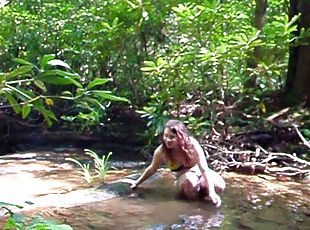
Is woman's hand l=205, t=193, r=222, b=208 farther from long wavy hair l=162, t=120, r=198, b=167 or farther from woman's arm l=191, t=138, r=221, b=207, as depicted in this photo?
long wavy hair l=162, t=120, r=198, b=167

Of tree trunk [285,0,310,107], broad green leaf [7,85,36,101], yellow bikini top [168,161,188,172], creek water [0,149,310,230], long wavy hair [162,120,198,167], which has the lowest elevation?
creek water [0,149,310,230]

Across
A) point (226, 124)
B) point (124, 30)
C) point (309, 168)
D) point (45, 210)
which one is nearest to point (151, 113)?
point (226, 124)

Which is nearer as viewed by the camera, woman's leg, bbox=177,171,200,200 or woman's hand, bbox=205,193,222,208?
woman's hand, bbox=205,193,222,208

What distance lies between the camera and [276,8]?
10.3 metres

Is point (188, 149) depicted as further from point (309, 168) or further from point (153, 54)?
point (153, 54)

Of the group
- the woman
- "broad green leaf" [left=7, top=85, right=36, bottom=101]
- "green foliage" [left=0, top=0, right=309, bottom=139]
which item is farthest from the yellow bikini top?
"broad green leaf" [left=7, top=85, right=36, bottom=101]

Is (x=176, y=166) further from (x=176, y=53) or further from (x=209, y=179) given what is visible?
(x=176, y=53)

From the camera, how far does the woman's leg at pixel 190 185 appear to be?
18.2 ft

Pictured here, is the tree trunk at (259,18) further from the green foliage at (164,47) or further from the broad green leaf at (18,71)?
the broad green leaf at (18,71)

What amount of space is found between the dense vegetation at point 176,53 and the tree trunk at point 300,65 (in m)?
0.02

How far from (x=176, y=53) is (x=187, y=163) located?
3008 millimetres

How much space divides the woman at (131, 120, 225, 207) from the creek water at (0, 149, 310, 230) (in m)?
0.13

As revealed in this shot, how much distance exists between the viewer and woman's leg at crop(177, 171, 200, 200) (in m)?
5.55

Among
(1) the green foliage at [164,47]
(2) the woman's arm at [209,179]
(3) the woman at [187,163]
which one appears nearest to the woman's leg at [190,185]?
(3) the woman at [187,163]
